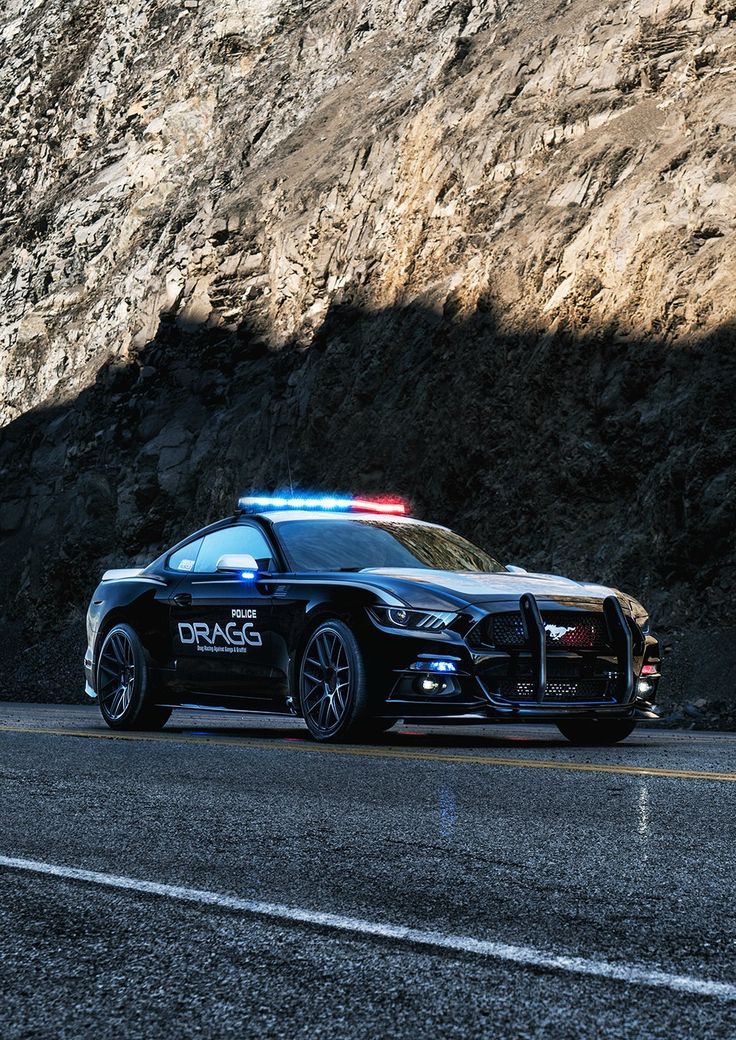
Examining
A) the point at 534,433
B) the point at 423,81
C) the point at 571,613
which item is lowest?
the point at 571,613

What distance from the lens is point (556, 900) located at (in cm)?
393

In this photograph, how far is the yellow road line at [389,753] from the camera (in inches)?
280

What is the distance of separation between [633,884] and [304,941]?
4.07ft

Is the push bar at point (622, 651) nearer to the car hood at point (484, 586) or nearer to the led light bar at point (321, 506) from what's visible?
the car hood at point (484, 586)

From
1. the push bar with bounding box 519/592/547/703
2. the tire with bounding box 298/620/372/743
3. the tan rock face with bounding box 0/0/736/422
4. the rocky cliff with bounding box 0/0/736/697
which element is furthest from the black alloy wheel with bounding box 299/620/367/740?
the tan rock face with bounding box 0/0/736/422

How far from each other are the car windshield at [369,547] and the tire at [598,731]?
1.30 meters

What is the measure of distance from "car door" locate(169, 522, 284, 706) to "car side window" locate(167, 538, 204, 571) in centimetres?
1

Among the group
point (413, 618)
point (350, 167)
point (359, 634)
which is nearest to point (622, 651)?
point (413, 618)

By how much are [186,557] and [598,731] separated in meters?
3.50

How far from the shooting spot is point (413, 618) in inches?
336

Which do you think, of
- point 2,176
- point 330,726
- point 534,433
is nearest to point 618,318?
point 534,433

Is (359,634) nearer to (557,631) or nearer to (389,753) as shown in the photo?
(389,753)

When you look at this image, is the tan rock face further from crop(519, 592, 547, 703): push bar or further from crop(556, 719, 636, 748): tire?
crop(519, 592, 547, 703): push bar

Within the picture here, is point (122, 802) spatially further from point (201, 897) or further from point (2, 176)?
point (2, 176)
